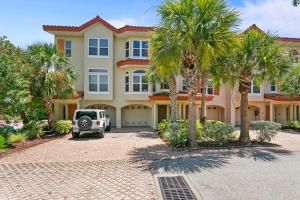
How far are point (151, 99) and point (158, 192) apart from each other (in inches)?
734

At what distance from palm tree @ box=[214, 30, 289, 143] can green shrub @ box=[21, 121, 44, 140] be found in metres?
12.7

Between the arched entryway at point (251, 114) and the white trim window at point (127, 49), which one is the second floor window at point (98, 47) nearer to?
the white trim window at point (127, 49)

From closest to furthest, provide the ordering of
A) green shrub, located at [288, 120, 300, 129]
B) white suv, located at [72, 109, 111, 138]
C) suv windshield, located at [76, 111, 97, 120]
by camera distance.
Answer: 1. white suv, located at [72, 109, 111, 138]
2. suv windshield, located at [76, 111, 97, 120]
3. green shrub, located at [288, 120, 300, 129]

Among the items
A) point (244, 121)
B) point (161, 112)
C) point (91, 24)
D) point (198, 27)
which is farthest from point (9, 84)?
point (161, 112)

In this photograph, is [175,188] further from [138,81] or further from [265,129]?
[138,81]

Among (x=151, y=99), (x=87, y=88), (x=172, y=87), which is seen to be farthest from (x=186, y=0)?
(x=87, y=88)

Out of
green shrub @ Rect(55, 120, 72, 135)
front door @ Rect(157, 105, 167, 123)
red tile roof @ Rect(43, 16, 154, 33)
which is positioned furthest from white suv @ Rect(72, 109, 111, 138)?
front door @ Rect(157, 105, 167, 123)

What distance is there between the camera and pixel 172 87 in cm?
2031

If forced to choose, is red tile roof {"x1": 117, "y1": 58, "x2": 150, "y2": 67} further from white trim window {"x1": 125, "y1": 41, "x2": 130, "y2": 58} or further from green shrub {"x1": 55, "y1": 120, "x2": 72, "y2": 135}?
green shrub {"x1": 55, "y1": 120, "x2": 72, "y2": 135}

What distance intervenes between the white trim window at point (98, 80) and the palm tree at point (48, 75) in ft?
15.8

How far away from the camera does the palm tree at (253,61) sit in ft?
46.8

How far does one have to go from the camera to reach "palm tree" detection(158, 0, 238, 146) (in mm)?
12922

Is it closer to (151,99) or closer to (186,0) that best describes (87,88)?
(151,99)

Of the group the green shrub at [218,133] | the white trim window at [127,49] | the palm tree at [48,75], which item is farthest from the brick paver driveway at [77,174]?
the white trim window at [127,49]
